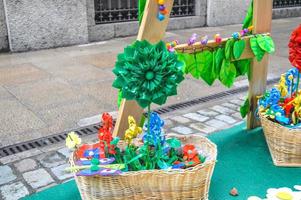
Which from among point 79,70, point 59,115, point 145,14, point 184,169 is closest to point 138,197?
point 184,169

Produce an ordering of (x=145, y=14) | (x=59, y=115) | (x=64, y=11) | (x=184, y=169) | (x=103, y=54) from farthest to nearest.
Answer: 1. (x=64, y=11)
2. (x=103, y=54)
3. (x=59, y=115)
4. (x=145, y=14)
5. (x=184, y=169)

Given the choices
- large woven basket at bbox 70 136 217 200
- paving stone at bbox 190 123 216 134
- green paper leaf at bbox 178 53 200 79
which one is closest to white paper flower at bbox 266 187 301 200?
large woven basket at bbox 70 136 217 200

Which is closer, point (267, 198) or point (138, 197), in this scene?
point (138, 197)

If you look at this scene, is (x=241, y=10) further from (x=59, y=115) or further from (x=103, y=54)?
(x=59, y=115)

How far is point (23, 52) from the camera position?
693 centimetres

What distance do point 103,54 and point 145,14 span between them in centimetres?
426

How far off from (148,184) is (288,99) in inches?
62.2

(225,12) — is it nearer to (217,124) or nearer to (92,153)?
(217,124)

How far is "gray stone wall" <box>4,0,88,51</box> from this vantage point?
674 centimetres

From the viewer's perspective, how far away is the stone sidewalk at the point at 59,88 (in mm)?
3857

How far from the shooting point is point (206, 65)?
9.63 ft

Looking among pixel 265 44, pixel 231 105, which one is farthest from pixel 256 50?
pixel 231 105

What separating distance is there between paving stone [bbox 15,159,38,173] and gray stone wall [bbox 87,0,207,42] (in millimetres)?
4949

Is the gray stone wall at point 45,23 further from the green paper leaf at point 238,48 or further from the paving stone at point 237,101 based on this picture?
the green paper leaf at point 238,48
